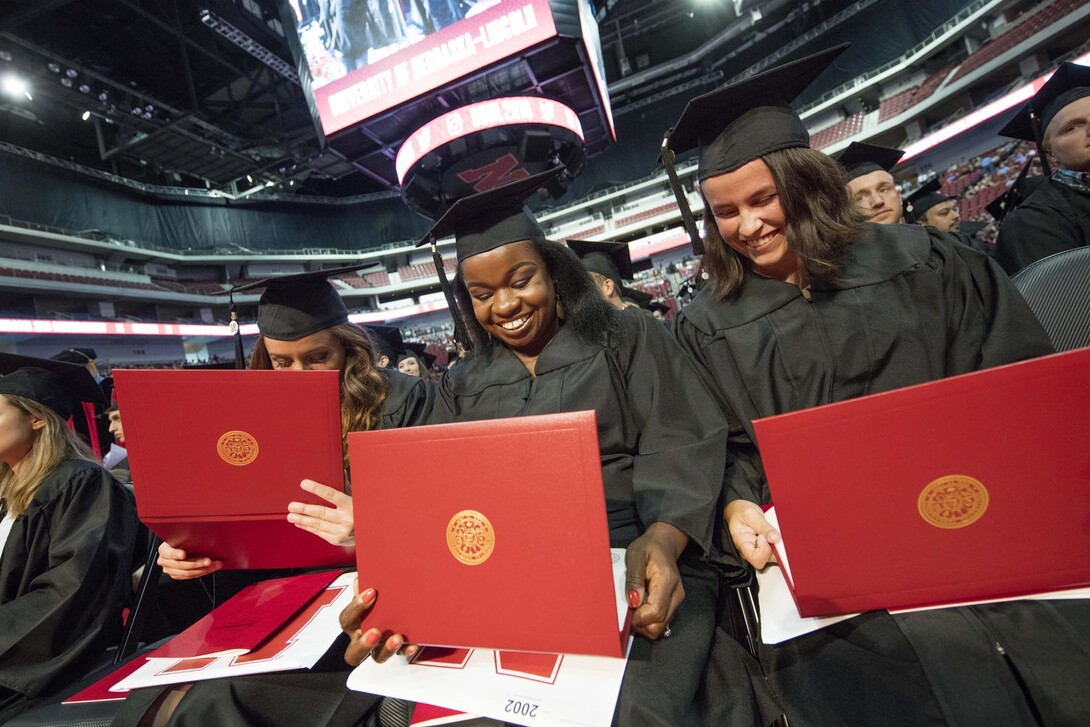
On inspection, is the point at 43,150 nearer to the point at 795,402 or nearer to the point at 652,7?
the point at 652,7

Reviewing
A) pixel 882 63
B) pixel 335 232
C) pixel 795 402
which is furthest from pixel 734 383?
pixel 335 232

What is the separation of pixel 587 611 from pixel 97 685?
1.64 m

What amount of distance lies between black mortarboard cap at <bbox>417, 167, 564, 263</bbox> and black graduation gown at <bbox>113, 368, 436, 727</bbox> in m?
1.42

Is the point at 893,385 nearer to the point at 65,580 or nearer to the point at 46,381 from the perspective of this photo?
the point at 65,580

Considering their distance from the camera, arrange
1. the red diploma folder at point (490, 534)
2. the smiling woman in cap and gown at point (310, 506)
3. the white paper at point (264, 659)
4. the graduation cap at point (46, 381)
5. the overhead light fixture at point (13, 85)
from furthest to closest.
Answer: the overhead light fixture at point (13, 85) < the graduation cap at point (46, 381) < the smiling woman in cap and gown at point (310, 506) < the white paper at point (264, 659) < the red diploma folder at point (490, 534)

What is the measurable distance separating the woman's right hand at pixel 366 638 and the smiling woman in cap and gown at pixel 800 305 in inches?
31.2

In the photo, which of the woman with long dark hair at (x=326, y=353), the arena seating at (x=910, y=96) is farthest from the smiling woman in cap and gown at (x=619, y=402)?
the arena seating at (x=910, y=96)

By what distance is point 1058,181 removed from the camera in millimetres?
3141

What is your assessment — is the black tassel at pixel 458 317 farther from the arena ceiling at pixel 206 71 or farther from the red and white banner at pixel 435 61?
the arena ceiling at pixel 206 71

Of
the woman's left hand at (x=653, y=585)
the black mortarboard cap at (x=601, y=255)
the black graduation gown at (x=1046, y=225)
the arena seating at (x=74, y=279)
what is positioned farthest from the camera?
the arena seating at (x=74, y=279)

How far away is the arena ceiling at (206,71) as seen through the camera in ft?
52.2

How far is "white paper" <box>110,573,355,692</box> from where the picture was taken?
130cm

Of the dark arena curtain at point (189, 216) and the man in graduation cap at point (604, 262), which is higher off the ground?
the dark arena curtain at point (189, 216)

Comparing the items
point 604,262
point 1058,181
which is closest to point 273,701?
point 604,262
